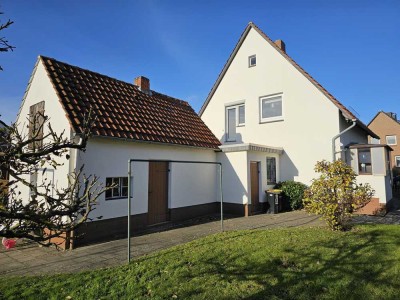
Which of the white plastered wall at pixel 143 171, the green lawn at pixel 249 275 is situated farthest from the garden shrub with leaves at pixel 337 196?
the white plastered wall at pixel 143 171

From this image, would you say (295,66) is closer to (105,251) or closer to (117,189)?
(117,189)

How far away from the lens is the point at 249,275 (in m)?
5.41

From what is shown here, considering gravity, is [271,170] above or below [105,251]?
above

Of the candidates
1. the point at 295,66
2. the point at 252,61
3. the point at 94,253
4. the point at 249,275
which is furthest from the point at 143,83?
the point at 249,275

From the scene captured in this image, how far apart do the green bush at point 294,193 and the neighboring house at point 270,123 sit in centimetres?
66

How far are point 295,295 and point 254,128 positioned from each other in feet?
40.8

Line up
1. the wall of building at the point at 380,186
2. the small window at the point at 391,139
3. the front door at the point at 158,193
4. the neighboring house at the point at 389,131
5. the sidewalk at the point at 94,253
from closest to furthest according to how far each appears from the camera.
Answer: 1. the sidewalk at the point at 94,253
2. the front door at the point at 158,193
3. the wall of building at the point at 380,186
4. the neighboring house at the point at 389,131
5. the small window at the point at 391,139

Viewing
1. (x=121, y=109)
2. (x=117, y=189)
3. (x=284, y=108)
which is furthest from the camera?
(x=284, y=108)

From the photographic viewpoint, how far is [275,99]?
1580cm

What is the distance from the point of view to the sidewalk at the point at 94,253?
6398mm

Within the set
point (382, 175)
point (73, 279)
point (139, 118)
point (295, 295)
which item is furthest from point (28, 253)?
point (382, 175)

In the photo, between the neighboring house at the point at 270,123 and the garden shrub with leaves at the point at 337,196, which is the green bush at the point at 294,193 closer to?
the neighboring house at the point at 270,123

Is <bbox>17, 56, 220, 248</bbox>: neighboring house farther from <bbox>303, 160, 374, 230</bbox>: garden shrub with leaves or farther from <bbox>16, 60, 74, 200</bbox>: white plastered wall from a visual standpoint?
<bbox>303, 160, 374, 230</bbox>: garden shrub with leaves

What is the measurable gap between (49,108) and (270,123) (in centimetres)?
1118
